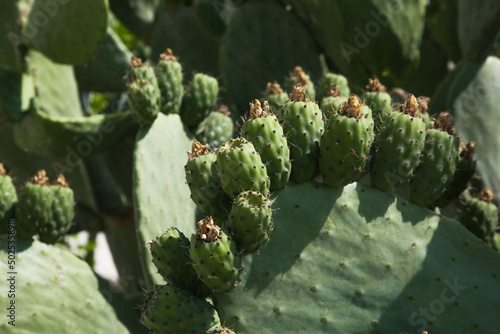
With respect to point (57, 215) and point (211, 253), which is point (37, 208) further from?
point (211, 253)

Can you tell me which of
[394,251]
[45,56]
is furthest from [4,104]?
[394,251]

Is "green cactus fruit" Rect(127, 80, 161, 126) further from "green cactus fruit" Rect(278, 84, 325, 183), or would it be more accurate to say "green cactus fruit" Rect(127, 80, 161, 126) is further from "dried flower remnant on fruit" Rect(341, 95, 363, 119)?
"dried flower remnant on fruit" Rect(341, 95, 363, 119)

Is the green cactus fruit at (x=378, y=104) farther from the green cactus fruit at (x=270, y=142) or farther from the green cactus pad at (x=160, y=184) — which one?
the green cactus pad at (x=160, y=184)

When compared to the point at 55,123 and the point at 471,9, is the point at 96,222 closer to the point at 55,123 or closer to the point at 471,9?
the point at 55,123

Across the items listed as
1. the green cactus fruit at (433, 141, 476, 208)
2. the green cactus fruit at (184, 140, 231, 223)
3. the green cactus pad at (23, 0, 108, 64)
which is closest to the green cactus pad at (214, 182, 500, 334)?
the green cactus fruit at (184, 140, 231, 223)

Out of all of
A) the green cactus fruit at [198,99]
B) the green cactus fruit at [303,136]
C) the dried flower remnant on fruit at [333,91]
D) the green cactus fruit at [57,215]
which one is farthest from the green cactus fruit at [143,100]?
the green cactus fruit at [303,136]

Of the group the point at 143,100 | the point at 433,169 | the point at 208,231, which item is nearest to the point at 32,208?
the point at 143,100
